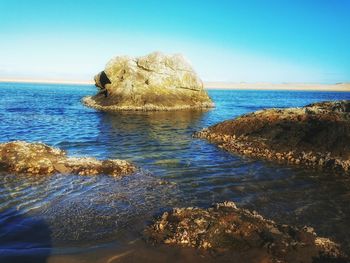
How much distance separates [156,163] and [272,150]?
5926 mm

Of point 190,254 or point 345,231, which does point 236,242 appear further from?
point 345,231

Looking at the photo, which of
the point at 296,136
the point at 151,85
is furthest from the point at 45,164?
the point at 151,85

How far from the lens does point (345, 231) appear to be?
8.35 m

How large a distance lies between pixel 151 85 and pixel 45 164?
105ft

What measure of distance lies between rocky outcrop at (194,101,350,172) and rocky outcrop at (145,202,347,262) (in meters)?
7.59

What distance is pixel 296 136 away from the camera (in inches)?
672

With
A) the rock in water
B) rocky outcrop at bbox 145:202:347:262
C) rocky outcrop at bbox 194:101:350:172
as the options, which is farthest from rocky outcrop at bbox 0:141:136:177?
the rock in water

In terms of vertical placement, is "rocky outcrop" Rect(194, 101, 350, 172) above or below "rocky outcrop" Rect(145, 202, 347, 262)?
above

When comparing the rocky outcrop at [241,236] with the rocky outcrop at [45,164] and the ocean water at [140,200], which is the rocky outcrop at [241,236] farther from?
the rocky outcrop at [45,164]

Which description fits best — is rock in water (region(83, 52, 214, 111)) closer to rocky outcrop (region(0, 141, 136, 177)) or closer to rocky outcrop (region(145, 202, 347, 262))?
→ rocky outcrop (region(0, 141, 136, 177))

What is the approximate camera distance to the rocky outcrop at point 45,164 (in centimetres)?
1307

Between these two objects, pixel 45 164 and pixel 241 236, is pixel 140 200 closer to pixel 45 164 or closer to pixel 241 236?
pixel 241 236

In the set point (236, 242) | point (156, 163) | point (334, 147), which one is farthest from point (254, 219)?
point (334, 147)

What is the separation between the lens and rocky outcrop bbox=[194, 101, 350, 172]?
15.0 m
